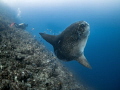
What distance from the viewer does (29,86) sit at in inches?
166

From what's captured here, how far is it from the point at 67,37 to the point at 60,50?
83cm

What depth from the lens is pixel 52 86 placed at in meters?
4.86

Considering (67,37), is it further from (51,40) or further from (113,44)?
(113,44)

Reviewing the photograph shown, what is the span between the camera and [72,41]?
6.22m

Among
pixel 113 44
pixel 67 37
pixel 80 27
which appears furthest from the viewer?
pixel 113 44

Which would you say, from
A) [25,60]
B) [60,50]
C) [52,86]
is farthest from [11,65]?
[60,50]

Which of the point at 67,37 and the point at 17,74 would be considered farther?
the point at 67,37

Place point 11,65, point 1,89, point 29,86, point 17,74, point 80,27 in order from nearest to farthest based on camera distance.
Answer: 1. point 1,89
2. point 29,86
3. point 17,74
4. point 11,65
5. point 80,27

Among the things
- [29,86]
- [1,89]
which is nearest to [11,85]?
[1,89]

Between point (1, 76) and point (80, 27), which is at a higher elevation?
point (80, 27)

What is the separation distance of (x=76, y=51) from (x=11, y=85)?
3510 millimetres

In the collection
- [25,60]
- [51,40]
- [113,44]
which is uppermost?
[113,44]

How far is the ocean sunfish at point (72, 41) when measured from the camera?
5.96 m

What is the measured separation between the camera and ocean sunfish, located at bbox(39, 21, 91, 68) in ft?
19.6
